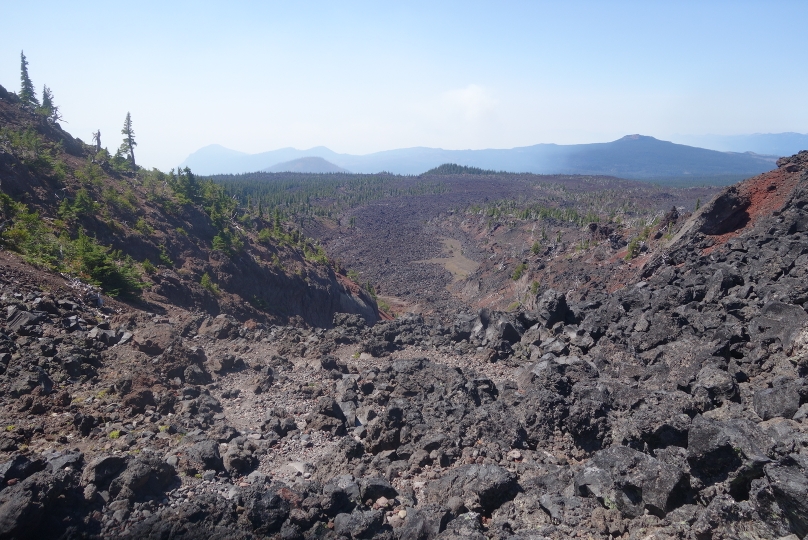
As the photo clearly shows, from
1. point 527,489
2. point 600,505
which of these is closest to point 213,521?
point 527,489

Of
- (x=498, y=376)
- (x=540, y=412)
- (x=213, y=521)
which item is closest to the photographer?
(x=213, y=521)

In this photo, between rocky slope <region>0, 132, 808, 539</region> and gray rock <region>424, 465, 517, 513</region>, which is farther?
gray rock <region>424, 465, 517, 513</region>

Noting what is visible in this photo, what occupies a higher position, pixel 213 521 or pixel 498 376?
pixel 213 521

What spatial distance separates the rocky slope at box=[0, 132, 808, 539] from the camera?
19.9ft

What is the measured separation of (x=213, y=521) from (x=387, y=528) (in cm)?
244

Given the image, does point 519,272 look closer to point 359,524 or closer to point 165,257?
point 165,257

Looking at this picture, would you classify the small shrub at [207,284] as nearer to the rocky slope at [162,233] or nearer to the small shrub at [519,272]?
the rocky slope at [162,233]

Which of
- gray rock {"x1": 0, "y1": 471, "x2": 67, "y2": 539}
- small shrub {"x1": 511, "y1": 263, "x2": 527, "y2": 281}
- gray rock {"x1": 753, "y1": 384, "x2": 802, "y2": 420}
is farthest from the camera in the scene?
small shrub {"x1": 511, "y1": 263, "x2": 527, "y2": 281}

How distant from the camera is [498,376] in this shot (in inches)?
527

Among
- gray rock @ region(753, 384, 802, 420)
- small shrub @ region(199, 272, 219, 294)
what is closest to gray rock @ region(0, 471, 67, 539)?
gray rock @ region(753, 384, 802, 420)

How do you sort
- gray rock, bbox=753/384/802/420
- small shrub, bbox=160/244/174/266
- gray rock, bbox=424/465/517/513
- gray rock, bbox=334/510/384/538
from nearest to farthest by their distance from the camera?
gray rock, bbox=334/510/384/538, gray rock, bbox=424/465/517/513, gray rock, bbox=753/384/802/420, small shrub, bbox=160/244/174/266

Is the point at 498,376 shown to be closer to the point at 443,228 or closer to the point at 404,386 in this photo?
the point at 404,386

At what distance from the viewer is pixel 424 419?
31.7 ft

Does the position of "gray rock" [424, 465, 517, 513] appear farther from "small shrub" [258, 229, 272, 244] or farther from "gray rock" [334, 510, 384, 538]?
"small shrub" [258, 229, 272, 244]
